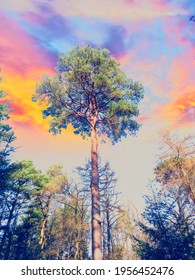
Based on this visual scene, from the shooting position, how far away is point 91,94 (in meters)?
11.7

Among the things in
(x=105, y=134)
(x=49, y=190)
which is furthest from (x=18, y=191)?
(x=105, y=134)

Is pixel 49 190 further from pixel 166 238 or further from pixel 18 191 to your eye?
pixel 166 238

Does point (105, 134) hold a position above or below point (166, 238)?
above

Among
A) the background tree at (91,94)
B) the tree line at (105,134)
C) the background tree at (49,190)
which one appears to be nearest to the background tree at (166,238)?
the tree line at (105,134)

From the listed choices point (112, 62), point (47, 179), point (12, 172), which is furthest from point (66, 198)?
point (112, 62)

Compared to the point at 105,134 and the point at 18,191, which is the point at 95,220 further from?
the point at 18,191

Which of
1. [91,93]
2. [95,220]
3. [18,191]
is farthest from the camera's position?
[18,191]

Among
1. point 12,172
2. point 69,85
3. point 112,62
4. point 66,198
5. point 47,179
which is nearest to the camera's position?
point 69,85

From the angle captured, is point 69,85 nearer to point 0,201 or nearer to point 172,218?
point 172,218

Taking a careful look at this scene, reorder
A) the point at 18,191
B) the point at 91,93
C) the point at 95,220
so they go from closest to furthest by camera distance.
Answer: the point at 95,220 → the point at 91,93 → the point at 18,191

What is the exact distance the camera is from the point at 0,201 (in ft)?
57.2

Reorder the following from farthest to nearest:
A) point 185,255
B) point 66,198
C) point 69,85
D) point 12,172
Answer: point 66,198
point 12,172
point 69,85
point 185,255

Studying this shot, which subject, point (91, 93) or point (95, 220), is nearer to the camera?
point (95, 220)

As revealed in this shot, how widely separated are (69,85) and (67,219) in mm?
14155
